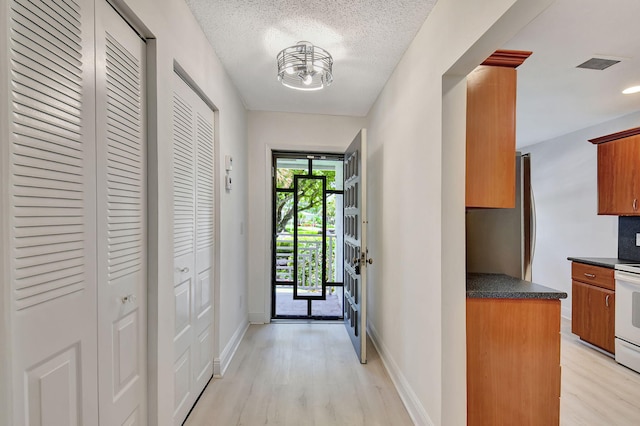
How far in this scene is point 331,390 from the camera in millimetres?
2262

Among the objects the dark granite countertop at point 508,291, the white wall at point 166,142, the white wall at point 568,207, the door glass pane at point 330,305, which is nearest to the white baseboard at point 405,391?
the dark granite countertop at point 508,291

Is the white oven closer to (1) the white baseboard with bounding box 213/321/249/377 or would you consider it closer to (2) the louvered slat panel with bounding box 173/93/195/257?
(1) the white baseboard with bounding box 213/321/249/377

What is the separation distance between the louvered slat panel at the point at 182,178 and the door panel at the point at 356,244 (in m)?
1.40

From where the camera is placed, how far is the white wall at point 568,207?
3.69m

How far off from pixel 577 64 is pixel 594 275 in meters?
2.18

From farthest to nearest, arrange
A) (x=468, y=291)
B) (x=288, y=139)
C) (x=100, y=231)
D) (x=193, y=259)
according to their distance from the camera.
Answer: (x=288, y=139), (x=193, y=259), (x=468, y=291), (x=100, y=231)

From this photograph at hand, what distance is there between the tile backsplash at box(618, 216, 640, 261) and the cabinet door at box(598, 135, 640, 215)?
34cm

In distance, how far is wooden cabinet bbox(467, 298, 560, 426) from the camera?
163cm

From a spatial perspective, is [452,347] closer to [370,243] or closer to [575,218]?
[370,243]

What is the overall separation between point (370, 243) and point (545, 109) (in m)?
2.39

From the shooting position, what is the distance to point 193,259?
201 cm

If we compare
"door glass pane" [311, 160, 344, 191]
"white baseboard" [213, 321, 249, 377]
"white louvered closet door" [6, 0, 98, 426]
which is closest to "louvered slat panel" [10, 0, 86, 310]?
"white louvered closet door" [6, 0, 98, 426]

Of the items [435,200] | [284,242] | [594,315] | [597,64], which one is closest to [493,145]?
[435,200]

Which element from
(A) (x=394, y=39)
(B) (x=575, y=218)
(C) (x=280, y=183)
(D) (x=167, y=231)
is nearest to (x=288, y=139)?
(C) (x=280, y=183)
